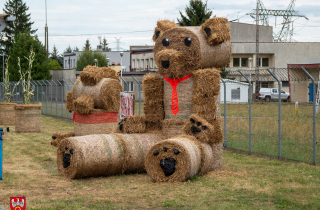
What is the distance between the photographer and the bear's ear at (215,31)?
853cm

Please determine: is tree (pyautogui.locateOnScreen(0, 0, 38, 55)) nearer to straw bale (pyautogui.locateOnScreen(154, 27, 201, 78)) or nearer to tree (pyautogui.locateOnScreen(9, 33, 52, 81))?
tree (pyautogui.locateOnScreen(9, 33, 52, 81))

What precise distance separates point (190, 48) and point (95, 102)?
451cm

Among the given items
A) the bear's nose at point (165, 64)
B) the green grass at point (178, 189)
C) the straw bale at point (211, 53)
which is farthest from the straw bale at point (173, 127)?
the straw bale at point (211, 53)

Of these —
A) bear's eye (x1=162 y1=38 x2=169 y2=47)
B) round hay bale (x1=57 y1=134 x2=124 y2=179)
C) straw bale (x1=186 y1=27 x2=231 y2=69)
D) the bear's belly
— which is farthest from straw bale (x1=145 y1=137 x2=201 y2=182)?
bear's eye (x1=162 y1=38 x2=169 y2=47)

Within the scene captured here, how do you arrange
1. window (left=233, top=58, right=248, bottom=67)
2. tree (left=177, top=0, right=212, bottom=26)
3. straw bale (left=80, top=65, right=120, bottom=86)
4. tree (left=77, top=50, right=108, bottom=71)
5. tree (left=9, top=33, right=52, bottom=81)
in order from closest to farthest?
straw bale (left=80, top=65, right=120, bottom=86) < tree (left=177, top=0, right=212, bottom=26) < tree (left=9, top=33, right=52, bottom=81) < window (left=233, top=58, right=248, bottom=67) < tree (left=77, top=50, right=108, bottom=71)

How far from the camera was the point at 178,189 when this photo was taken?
280 inches

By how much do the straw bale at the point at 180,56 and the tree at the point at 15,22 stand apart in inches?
2107

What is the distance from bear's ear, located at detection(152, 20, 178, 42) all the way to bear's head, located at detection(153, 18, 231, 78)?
19 cm

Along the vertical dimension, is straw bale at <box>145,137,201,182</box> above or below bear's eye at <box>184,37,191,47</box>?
below

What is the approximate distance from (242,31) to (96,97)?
141ft

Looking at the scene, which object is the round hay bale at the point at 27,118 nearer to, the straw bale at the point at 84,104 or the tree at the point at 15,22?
the straw bale at the point at 84,104

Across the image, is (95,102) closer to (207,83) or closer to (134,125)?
(134,125)

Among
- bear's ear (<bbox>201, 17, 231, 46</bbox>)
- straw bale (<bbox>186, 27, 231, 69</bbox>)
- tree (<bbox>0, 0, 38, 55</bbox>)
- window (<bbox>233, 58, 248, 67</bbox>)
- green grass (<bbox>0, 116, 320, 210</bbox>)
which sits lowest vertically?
green grass (<bbox>0, 116, 320, 210</bbox>)

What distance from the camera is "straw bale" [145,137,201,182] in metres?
7.46
